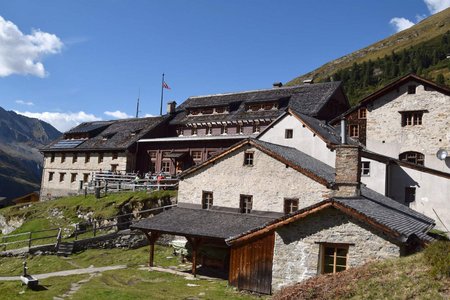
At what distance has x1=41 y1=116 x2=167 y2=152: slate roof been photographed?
46969 mm

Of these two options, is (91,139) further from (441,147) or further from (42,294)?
(441,147)

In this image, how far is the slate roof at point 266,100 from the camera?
1612 inches

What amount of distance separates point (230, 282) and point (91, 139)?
3753 cm

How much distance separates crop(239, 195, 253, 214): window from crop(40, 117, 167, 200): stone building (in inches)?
926

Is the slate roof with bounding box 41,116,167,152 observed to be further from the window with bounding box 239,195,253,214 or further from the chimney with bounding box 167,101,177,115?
the window with bounding box 239,195,253,214

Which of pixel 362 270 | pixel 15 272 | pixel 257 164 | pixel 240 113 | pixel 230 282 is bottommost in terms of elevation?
pixel 15 272

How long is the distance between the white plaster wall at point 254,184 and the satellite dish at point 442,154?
44.7ft

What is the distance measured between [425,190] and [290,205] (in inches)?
439

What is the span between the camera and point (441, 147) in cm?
3091

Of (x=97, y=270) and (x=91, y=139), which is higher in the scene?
(x=91, y=139)

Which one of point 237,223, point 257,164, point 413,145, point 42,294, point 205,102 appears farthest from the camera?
point 205,102

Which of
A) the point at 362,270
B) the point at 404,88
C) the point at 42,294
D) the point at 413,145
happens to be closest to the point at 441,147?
the point at 413,145

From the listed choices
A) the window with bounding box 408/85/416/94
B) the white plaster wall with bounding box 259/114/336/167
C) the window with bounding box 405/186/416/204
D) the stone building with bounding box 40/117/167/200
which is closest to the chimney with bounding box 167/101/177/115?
the stone building with bounding box 40/117/167/200

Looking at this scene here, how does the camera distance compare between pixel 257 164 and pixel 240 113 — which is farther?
pixel 240 113
